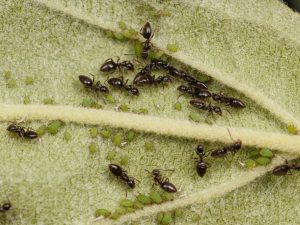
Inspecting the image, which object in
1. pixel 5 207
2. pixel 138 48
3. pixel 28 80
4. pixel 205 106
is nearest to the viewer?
pixel 5 207

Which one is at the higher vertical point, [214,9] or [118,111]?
[214,9]

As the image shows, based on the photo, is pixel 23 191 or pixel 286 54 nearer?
pixel 23 191

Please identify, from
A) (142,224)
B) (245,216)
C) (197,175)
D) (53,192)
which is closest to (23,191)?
(53,192)

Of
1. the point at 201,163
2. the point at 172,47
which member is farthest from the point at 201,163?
the point at 172,47

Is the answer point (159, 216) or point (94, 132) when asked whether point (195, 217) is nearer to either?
point (159, 216)

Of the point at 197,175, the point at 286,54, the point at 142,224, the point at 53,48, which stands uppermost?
the point at 286,54

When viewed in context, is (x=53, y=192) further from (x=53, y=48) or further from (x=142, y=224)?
(x=53, y=48)

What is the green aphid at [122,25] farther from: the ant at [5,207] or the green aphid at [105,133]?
the ant at [5,207]
